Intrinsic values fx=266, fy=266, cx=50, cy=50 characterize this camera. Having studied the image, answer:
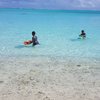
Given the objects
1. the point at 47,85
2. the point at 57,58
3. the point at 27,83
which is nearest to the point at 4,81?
the point at 27,83

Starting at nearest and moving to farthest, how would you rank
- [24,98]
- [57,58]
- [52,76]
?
1. [24,98]
2. [52,76]
3. [57,58]

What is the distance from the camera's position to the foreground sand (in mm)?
6695

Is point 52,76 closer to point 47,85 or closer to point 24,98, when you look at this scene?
point 47,85

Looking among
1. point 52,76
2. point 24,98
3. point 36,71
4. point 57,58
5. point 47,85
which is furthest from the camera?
point 57,58

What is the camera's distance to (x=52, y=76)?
8.48 metres

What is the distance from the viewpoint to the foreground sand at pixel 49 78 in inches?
264

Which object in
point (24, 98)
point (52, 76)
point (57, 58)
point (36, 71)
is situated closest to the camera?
point (24, 98)

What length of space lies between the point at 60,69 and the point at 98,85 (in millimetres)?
2110

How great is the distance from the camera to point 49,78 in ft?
27.0

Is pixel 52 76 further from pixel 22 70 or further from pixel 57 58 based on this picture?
pixel 57 58

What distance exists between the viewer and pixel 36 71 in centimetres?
903

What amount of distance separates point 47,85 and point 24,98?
1.27m

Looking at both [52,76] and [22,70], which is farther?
[22,70]

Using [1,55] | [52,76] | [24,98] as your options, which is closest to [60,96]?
[24,98]
